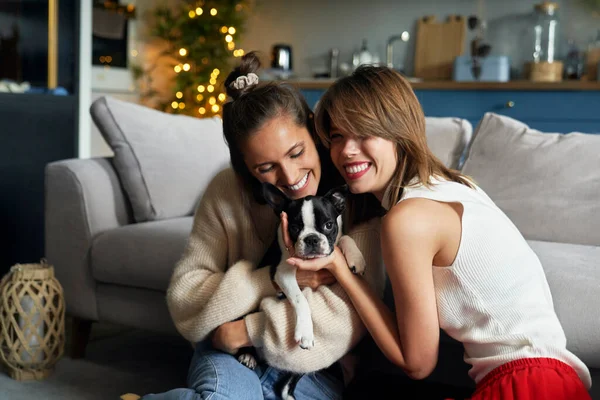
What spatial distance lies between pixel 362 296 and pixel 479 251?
1.00ft

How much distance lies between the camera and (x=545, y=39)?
4.91 m

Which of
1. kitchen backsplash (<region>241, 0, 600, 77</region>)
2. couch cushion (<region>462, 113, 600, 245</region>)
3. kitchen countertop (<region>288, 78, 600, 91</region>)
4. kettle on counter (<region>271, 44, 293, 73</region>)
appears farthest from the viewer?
kettle on counter (<region>271, 44, 293, 73</region>)

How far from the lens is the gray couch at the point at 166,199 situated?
2316 mm

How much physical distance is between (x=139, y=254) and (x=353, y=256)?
1094 mm

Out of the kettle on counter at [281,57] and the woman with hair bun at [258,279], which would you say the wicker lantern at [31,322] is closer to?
the woman with hair bun at [258,279]

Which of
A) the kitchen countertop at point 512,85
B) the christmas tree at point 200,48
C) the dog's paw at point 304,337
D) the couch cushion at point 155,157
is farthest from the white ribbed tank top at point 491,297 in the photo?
the christmas tree at point 200,48

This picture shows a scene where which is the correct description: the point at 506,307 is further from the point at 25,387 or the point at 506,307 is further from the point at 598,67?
the point at 598,67

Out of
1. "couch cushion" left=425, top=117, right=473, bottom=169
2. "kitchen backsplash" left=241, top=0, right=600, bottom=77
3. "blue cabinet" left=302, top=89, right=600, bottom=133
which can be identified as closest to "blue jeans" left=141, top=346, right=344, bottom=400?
"couch cushion" left=425, top=117, right=473, bottom=169

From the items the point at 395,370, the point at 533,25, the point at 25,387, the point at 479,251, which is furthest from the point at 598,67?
the point at 25,387

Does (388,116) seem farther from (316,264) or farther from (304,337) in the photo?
(304,337)

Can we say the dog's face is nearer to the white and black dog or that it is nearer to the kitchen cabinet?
the white and black dog

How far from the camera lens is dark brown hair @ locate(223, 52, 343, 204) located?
5.67 feet

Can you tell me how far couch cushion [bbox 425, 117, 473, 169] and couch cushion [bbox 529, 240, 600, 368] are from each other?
0.77 meters

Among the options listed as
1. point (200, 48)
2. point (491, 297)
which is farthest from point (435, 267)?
point (200, 48)
